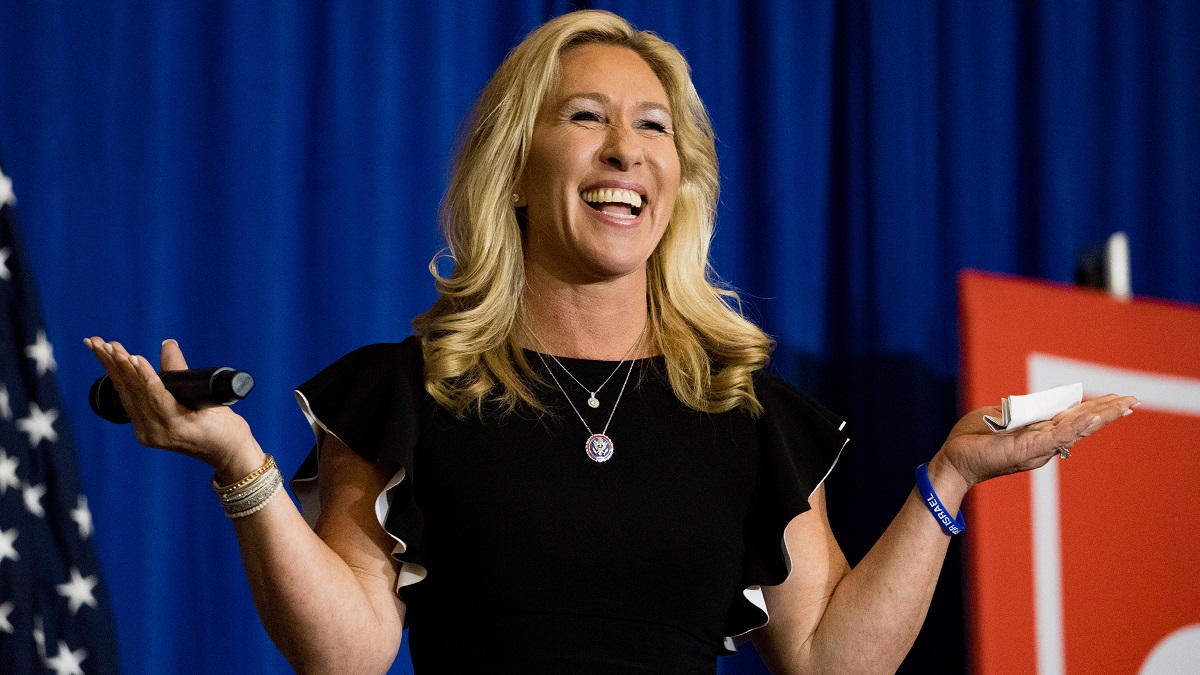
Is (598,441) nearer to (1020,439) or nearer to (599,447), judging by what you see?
(599,447)

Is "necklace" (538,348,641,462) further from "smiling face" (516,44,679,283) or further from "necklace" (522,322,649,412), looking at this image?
"smiling face" (516,44,679,283)

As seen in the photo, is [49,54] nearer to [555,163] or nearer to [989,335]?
[555,163]

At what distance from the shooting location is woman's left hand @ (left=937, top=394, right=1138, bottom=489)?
1.41 meters

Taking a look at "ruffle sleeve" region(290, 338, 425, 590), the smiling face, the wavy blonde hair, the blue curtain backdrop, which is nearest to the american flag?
the blue curtain backdrop

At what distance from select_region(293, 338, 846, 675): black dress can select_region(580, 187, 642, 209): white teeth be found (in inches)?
9.2

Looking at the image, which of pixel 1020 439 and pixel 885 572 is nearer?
pixel 1020 439

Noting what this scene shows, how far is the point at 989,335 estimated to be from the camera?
2.27 m

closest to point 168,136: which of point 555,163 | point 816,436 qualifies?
point 555,163

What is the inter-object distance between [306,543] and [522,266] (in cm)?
55

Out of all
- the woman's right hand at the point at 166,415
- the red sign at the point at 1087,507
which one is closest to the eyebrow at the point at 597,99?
the woman's right hand at the point at 166,415

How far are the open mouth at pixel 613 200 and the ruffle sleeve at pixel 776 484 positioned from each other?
0.96ft

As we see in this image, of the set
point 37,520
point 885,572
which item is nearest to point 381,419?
point 885,572

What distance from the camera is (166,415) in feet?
3.87

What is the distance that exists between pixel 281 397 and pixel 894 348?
4.12 ft
